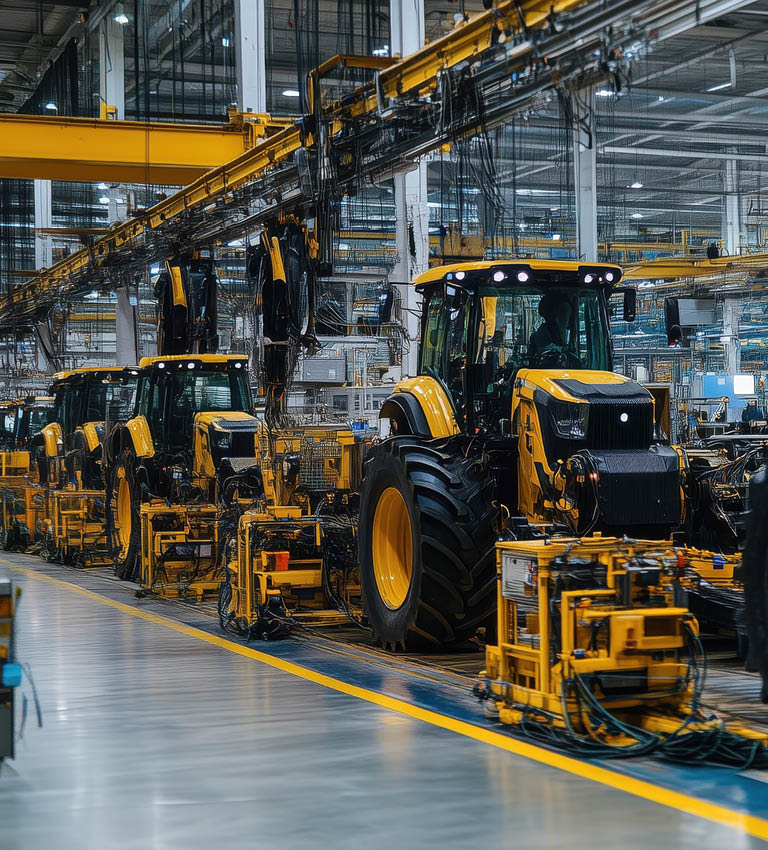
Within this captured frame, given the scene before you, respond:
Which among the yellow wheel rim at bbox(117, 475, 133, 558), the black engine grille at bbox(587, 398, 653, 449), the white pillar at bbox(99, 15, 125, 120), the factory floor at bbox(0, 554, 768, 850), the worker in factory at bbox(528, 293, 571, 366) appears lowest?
the factory floor at bbox(0, 554, 768, 850)

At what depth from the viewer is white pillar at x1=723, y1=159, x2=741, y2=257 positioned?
106 ft

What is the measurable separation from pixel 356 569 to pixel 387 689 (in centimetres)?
303

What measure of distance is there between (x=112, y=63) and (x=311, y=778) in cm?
2194

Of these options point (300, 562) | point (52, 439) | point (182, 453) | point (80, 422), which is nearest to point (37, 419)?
point (52, 439)

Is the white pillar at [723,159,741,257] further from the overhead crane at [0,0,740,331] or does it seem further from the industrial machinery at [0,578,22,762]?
the industrial machinery at [0,578,22,762]

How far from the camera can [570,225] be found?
35312 mm

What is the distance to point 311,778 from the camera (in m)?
5.98

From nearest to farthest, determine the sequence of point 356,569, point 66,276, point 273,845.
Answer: point 273,845 < point 356,569 < point 66,276

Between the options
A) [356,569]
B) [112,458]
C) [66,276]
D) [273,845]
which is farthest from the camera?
[66,276]

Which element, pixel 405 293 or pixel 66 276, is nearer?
pixel 405 293

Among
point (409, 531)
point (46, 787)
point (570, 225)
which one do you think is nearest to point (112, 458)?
point (409, 531)

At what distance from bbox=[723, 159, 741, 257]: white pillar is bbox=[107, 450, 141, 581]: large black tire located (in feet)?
64.1

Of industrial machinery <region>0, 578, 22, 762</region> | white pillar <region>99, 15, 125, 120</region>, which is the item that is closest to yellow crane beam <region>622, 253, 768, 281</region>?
white pillar <region>99, 15, 125, 120</region>

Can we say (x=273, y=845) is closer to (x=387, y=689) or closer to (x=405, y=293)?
(x=387, y=689)
